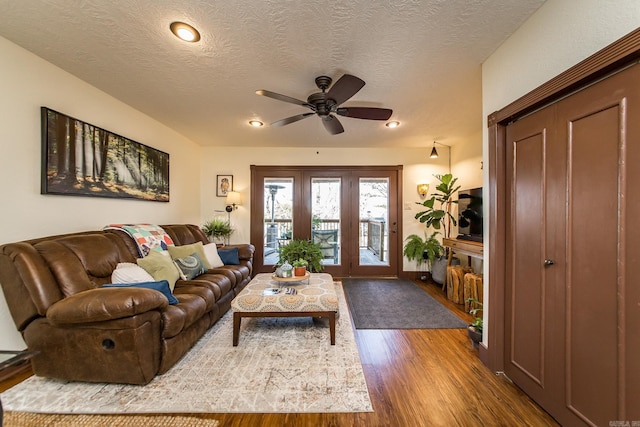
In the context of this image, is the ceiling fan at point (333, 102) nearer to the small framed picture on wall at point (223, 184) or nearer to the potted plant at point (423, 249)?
the small framed picture on wall at point (223, 184)

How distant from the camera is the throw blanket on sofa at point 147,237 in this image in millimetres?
2568

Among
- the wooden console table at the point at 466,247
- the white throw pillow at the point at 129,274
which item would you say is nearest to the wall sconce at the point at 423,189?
the wooden console table at the point at 466,247

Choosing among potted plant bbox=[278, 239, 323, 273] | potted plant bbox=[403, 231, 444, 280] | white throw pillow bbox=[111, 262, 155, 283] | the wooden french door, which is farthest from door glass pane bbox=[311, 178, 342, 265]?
white throw pillow bbox=[111, 262, 155, 283]

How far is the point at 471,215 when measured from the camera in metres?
3.50

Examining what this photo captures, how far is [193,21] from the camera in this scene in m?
1.62

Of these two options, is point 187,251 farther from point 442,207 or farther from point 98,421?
point 442,207

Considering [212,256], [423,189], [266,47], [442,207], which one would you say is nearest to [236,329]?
[212,256]

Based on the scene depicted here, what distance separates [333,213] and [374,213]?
0.82 meters

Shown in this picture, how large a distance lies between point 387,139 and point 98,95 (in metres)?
3.91

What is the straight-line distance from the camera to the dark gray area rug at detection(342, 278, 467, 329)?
2.71 meters

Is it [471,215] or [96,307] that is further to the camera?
[471,215]

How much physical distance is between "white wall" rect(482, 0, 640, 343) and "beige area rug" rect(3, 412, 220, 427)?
89.8 inches

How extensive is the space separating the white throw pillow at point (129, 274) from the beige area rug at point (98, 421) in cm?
86

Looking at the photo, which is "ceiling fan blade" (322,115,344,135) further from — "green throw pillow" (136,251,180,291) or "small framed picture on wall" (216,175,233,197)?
"small framed picture on wall" (216,175,233,197)
